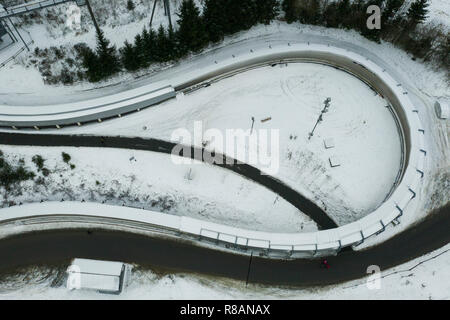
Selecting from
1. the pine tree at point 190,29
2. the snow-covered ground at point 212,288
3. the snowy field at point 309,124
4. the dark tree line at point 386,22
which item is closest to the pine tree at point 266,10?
the dark tree line at point 386,22

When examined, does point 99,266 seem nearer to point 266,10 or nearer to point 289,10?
point 266,10

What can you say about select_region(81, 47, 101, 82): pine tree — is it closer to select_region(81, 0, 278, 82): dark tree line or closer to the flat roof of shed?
select_region(81, 0, 278, 82): dark tree line

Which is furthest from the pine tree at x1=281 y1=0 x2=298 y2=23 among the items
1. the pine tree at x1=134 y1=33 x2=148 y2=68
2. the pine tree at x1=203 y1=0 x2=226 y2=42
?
the pine tree at x1=134 y1=33 x2=148 y2=68

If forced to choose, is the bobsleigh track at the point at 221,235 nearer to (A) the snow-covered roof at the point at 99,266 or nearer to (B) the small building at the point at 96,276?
(A) the snow-covered roof at the point at 99,266
